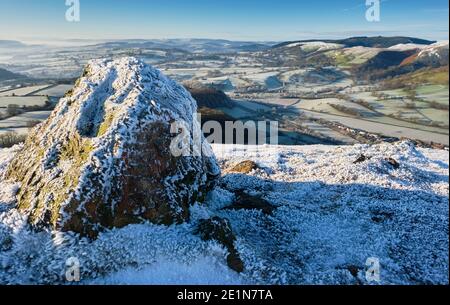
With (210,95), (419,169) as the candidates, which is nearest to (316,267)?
(419,169)

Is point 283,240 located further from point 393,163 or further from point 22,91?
point 22,91

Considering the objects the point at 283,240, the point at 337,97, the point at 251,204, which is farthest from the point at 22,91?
the point at 283,240

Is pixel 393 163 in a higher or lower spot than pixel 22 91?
lower

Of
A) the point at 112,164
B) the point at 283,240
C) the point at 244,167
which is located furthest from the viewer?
the point at 244,167

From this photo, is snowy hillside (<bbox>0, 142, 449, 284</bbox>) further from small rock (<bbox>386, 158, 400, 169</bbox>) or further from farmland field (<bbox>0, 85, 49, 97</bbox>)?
farmland field (<bbox>0, 85, 49, 97</bbox>)

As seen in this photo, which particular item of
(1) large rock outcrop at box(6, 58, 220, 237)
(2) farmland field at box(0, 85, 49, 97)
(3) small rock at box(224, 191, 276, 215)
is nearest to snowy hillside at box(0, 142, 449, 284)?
(3) small rock at box(224, 191, 276, 215)

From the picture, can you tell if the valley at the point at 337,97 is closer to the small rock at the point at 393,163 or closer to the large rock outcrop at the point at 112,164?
the small rock at the point at 393,163

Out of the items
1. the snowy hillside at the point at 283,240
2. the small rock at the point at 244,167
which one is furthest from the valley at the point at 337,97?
the small rock at the point at 244,167
